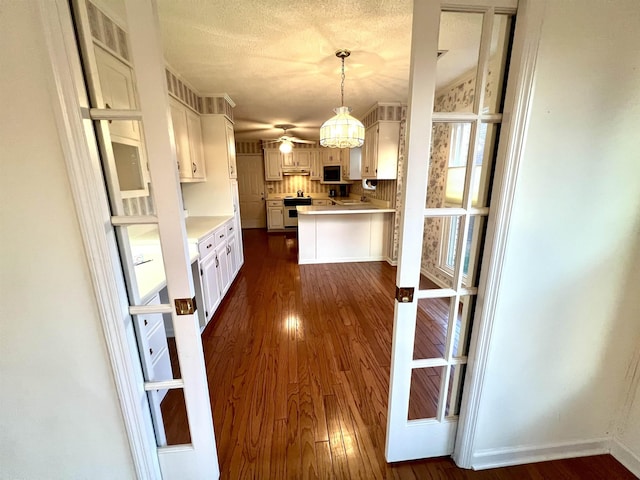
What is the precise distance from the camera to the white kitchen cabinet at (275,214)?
23.0ft

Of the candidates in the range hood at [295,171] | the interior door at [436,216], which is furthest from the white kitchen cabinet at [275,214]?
the interior door at [436,216]

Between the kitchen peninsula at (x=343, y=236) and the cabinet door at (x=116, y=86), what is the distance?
2.67 meters

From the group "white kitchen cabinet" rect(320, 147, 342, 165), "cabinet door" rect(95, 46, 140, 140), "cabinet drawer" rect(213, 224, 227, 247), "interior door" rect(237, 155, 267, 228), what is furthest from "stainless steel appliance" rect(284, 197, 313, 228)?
"cabinet door" rect(95, 46, 140, 140)

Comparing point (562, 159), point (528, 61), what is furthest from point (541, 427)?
point (528, 61)

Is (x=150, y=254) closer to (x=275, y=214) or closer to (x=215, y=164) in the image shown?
(x=215, y=164)

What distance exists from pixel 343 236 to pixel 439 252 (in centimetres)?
158

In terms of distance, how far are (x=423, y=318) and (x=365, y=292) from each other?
0.82 metres

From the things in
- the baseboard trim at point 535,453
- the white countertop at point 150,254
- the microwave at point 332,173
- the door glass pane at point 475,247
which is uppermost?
the microwave at point 332,173

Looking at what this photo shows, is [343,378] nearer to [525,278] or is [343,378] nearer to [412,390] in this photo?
[412,390]

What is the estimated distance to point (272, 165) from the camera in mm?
7105

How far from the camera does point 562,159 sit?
0.97 meters

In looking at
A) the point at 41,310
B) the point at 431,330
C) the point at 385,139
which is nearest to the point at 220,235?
the point at 41,310

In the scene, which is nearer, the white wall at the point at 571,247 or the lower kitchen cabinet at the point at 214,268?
the white wall at the point at 571,247

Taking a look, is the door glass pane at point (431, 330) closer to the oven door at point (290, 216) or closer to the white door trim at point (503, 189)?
the white door trim at point (503, 189)
